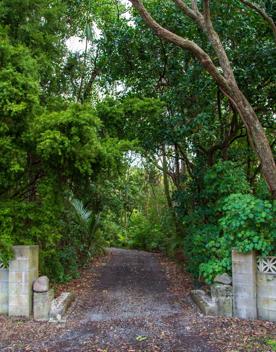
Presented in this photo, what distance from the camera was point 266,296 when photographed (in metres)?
4.63

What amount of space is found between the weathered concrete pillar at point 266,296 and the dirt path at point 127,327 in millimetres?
415

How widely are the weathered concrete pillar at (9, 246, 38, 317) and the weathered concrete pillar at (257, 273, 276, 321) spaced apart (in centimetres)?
310

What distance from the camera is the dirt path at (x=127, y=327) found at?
3.91 meters

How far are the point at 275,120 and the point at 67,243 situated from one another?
554cm

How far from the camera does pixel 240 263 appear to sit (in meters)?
4.77

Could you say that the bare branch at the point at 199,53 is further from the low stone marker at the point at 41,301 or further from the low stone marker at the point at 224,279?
the low stone marker at the point at 41,301

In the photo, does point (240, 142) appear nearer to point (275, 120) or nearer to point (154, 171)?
point (275, 120)

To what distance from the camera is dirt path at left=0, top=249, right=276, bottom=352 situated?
3910 millimetres

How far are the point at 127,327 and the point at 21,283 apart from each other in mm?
1554

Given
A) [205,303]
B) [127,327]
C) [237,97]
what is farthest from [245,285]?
[237,97]

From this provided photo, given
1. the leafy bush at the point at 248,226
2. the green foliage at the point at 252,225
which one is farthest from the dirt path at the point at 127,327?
the green foliage at the point at 252,225

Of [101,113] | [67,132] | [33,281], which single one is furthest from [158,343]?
[101,113]

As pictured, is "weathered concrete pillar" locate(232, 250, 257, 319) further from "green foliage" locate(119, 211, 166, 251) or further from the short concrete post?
"green foliage" locate(119, 211, 166, 251)

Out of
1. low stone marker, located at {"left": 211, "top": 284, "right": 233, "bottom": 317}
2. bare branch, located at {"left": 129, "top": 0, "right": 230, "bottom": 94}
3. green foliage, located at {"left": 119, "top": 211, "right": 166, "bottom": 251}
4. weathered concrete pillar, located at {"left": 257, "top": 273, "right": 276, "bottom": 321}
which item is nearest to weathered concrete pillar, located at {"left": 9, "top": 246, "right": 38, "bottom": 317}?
low stone marker, located at {"left": 211, "top": 284, "right": 233, "bottom": 317}
